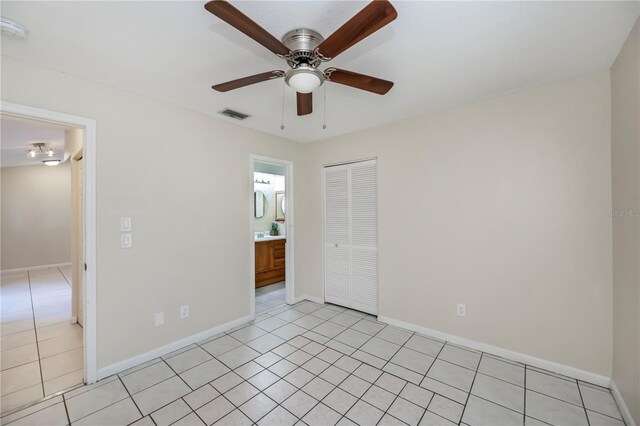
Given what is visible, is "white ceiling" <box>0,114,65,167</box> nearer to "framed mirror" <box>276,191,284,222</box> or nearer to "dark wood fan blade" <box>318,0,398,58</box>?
"dark wood fan blade" <box>318,0,398,58</box>

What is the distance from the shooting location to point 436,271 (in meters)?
2.85

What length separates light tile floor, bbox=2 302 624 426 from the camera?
68.8 inches

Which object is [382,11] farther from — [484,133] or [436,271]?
[436,271]

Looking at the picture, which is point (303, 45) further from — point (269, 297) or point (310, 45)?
point (269, 297)

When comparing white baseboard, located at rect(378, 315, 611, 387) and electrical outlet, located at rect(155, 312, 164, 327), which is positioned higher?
electrical outlet, located at rect(155, 312, 164, 327)

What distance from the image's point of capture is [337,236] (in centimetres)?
381

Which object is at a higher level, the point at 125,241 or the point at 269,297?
the point at 125,241

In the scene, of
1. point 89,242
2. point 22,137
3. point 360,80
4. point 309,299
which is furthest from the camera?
point 309,299

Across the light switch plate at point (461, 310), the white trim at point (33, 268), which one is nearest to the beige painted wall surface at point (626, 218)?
the light switch plate at point (461, 310)

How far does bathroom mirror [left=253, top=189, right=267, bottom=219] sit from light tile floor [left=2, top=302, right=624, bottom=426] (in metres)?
3.28

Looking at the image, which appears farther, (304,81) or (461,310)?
(461,310)

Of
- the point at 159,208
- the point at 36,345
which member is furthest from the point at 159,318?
the point at 36,345

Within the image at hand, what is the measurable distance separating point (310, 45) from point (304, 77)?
0.22m

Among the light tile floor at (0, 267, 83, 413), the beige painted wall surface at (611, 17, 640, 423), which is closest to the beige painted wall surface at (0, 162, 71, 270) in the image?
the light tile floor at (0, 267, 83, 413)
